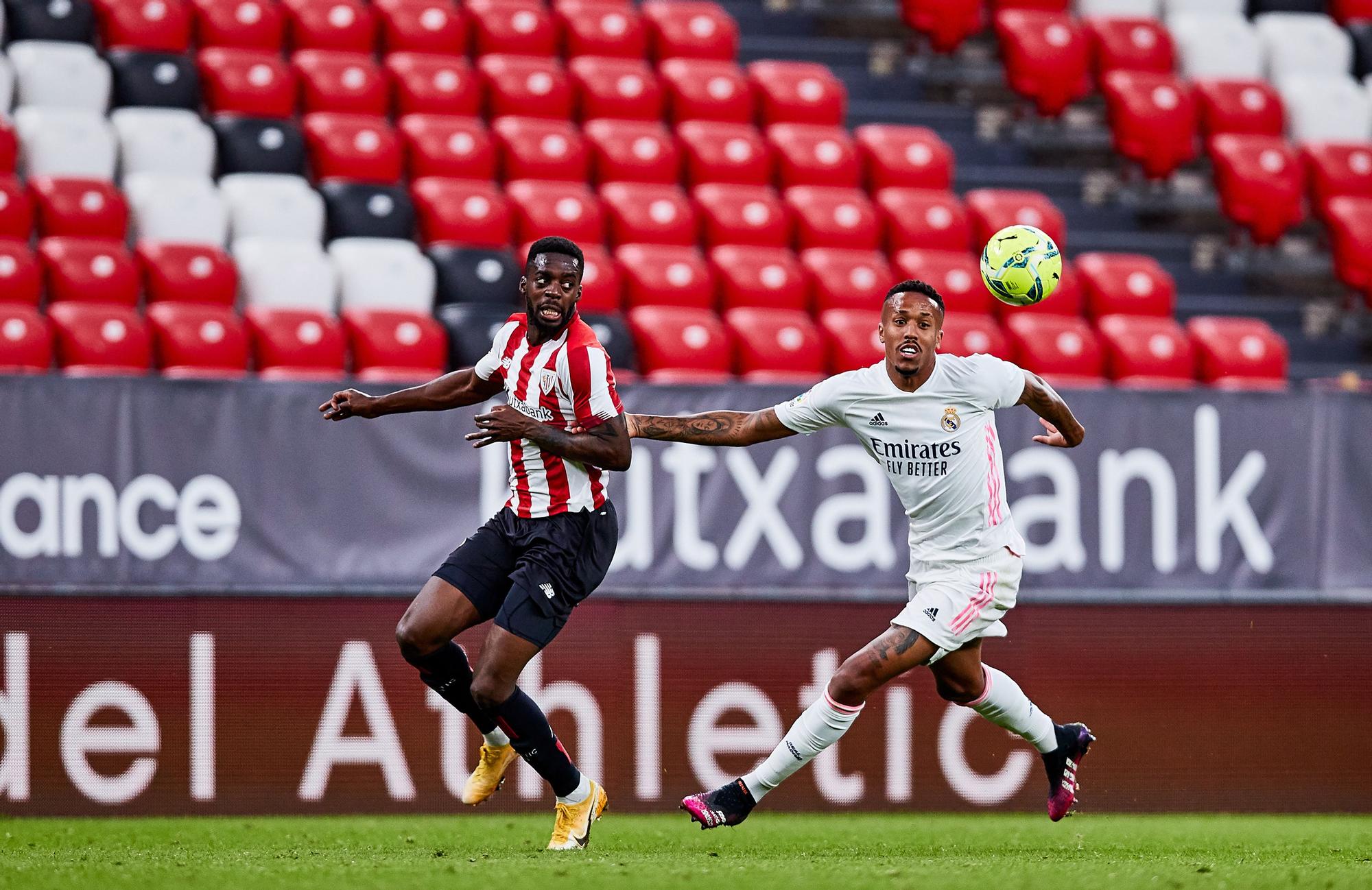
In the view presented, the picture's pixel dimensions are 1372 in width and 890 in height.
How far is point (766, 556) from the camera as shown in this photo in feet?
34.0

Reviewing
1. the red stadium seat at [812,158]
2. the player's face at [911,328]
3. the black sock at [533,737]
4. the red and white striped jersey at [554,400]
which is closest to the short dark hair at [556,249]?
the red and white striped jersey at [554,400]

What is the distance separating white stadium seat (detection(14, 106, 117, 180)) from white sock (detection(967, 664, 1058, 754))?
7831mm

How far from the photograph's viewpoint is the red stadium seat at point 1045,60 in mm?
15805

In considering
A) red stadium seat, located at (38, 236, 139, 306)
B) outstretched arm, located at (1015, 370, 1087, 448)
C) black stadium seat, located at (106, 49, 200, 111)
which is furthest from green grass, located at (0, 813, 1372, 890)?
black stadium seat, located at (106, 49, 200, 111)

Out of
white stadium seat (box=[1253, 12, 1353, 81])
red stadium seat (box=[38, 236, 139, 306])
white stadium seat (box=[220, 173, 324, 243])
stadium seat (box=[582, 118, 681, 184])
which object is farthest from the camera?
white stadium seat (box=[1253, 12, 1353, 81])

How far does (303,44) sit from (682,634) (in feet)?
22.4

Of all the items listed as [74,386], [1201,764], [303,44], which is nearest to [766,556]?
[1201,764]

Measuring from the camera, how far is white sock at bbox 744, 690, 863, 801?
7.49 metres

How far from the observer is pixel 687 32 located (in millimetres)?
15391

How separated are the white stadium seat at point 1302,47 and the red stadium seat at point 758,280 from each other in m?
6.06

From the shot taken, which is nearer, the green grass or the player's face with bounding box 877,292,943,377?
the green grass

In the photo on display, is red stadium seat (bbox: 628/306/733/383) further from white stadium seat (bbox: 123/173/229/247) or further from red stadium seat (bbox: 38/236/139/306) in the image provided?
red stadium seat (bbox: 38/236/139/306)

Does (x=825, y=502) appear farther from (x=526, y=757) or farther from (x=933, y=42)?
(x=933, y=42)

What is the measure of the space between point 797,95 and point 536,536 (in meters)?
8.63
